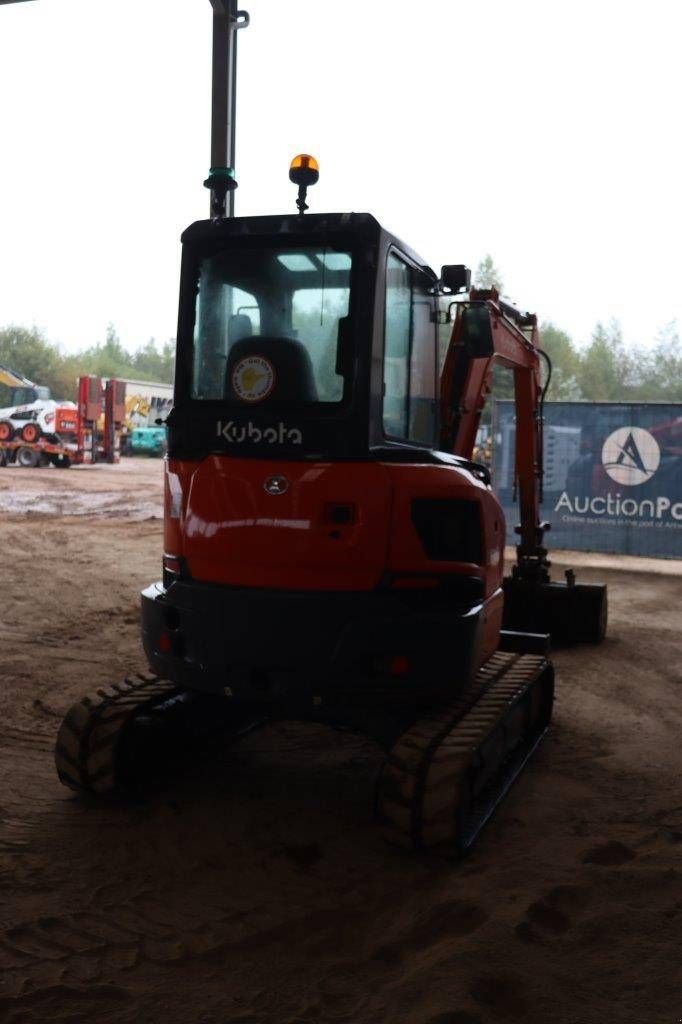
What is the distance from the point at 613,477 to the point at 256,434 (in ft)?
30.4

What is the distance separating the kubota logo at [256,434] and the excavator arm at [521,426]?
1348mm

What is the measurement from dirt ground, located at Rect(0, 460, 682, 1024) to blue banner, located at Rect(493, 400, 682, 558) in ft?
20.8

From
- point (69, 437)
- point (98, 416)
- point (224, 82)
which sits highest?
point (224, 82)

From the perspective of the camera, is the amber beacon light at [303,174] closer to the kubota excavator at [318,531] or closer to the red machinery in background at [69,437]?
the kubota excavator at [318,531]

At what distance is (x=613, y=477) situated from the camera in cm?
1266

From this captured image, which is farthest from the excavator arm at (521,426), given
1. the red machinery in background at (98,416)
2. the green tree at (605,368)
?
the green tree at (605,368)

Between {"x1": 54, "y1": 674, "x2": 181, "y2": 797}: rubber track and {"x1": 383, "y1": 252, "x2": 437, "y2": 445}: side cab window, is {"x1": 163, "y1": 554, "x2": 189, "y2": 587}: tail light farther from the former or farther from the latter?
{"x1": 383, "y1": 252, "x2": 437, "y2": 445}: side cab window

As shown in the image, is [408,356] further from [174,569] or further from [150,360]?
[150,360]

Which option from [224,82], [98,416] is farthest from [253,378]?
[98,416]

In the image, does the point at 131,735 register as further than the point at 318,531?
Yes

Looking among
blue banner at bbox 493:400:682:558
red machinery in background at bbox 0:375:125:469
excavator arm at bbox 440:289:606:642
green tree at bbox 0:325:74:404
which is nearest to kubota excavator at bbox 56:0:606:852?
excavator arm at bbox 440:289:606:642

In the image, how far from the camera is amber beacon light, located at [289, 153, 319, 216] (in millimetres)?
4449

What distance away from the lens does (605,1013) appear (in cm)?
299

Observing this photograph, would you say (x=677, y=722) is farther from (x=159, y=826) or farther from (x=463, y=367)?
(x=159, y=826)
